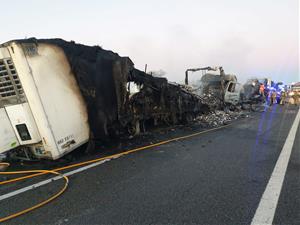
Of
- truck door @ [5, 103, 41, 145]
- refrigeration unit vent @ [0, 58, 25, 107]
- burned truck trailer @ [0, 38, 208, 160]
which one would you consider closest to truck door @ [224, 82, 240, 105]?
burned truck trailer @ [0, 38, 208, 160]

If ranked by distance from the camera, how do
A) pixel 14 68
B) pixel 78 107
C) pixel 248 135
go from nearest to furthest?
1. pixel 14 68
2. pixel 78 107
3. pixel 248 135

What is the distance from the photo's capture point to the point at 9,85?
3.95 metres

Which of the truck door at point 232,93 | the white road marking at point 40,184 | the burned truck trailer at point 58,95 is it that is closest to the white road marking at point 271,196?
the white road marking at point 40,184

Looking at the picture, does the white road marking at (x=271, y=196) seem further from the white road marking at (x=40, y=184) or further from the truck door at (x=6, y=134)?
the truck door at (x=6, y=134)

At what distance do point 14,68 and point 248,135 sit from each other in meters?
6.85

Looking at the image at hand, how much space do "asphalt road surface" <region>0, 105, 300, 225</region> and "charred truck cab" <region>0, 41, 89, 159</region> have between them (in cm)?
85

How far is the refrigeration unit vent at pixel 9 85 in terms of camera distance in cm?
388

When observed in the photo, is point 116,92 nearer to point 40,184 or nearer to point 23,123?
point 23,123

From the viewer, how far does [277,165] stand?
436cm

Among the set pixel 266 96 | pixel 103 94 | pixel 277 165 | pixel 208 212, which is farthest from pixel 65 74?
pixel 266 96

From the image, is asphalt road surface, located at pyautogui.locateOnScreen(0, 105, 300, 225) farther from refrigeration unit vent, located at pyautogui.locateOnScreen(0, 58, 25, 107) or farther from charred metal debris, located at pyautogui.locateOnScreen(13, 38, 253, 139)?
refrigeration unit vent, located at pyautogui.locateOnScreen(0, 58, 25, 107)

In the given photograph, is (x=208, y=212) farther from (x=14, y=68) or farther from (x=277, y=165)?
(x=14, y=68)

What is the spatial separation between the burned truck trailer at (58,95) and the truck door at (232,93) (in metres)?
11.0

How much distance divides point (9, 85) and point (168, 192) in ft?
10.5
